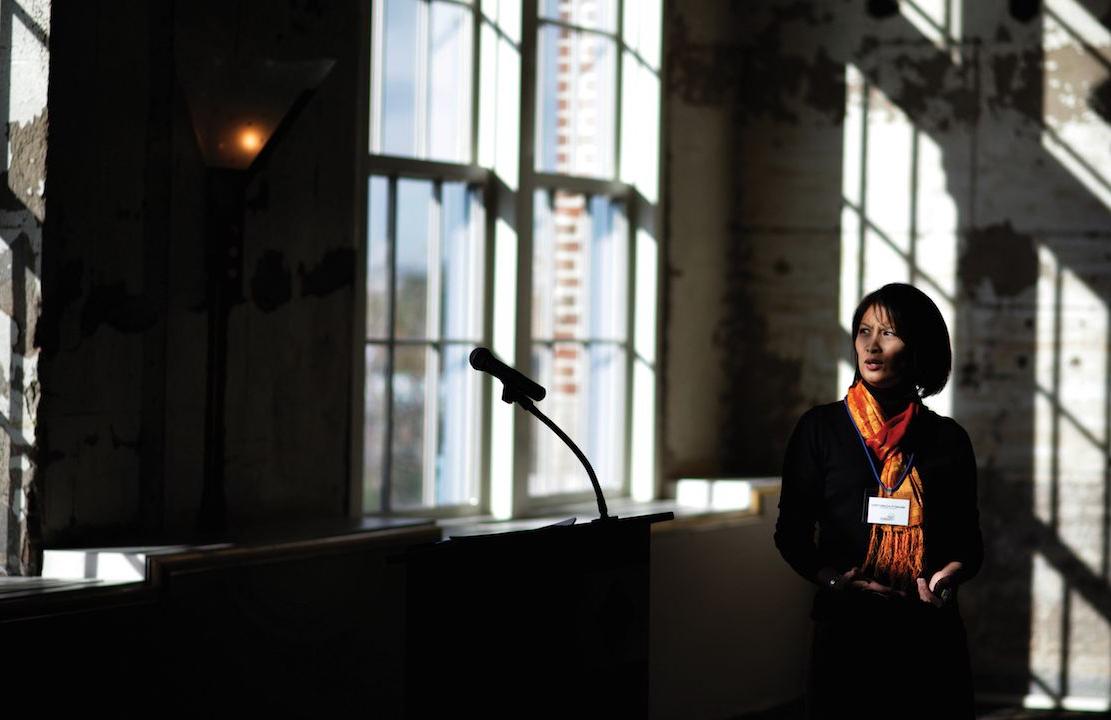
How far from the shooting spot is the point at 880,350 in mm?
2936

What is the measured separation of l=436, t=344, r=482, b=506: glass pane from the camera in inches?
199

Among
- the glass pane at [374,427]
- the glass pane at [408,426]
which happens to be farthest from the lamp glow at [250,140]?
the glass pane at [408,426]

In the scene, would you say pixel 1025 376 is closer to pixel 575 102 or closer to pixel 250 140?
pixel 575 102

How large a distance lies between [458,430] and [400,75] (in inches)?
53.0

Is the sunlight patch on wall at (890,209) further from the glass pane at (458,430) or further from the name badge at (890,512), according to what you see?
the name badge at (890,512)

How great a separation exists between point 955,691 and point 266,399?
2349 mm

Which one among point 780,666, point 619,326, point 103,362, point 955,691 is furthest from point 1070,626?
point 103,362

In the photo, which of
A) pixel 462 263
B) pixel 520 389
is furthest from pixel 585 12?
pixel 520 389

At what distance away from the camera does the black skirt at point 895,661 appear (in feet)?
9.30

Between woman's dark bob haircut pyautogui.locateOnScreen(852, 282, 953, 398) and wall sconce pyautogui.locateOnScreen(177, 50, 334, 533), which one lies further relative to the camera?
wall sconce pyautogui.locateOnScreen(177, 50, 334, 533)

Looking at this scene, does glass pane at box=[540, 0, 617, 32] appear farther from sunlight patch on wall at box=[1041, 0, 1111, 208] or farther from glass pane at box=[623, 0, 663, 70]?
sunlight patch on wall at box=[1041, 0, 1111, 208]

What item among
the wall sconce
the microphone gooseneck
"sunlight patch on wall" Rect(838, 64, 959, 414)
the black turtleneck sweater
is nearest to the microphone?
the microphone gooseneck

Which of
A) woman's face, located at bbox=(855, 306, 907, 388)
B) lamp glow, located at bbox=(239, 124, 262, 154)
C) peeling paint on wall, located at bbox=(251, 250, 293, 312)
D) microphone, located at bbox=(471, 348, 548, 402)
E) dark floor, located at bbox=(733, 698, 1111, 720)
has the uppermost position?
lamp glow, located at bbox=(239, 124, 262, 154)

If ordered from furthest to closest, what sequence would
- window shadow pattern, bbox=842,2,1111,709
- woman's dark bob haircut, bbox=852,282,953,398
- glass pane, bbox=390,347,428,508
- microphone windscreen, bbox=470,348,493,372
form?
1. window shadow pattern, bbox=842,2,1111,709
2. glass pane, bbox=390,347,428,508
3. woman's dark bob haircut, bbox=852,282,953,398
4. microphone windscreen, bbox=470,348,493,372
